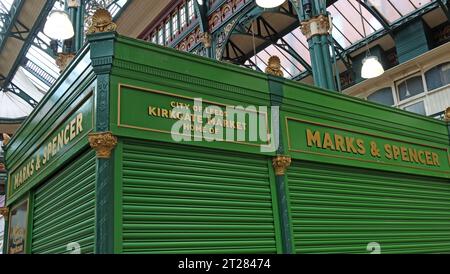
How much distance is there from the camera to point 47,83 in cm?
2222

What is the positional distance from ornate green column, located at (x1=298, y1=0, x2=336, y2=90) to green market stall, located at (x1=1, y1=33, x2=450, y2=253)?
131 inches

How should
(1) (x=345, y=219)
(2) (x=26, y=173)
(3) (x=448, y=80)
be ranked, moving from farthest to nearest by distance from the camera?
(3) (x=448, y=80) < (2) (x=26, y=173) < (1) (x=345, y=219)

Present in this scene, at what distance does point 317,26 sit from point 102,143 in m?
6.80

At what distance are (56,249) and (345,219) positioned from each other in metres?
2.64

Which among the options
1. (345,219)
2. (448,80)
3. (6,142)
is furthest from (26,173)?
(448,80)

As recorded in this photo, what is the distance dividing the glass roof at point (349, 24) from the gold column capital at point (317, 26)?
4515 mm

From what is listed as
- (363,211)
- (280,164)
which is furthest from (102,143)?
(363,211)

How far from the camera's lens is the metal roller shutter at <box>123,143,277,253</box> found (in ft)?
10.9

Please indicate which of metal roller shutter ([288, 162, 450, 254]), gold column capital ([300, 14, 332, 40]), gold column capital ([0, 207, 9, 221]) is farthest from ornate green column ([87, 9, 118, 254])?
gold column capital ([300, 14, 332, 40])

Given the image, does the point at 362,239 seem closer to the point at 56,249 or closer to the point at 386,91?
the point at 56,249

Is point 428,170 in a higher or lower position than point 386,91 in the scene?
lower

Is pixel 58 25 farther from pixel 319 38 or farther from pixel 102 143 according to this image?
pixel 319 38

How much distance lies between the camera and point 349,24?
1431cm

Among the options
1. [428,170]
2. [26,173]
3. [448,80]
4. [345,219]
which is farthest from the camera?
[448,80]
